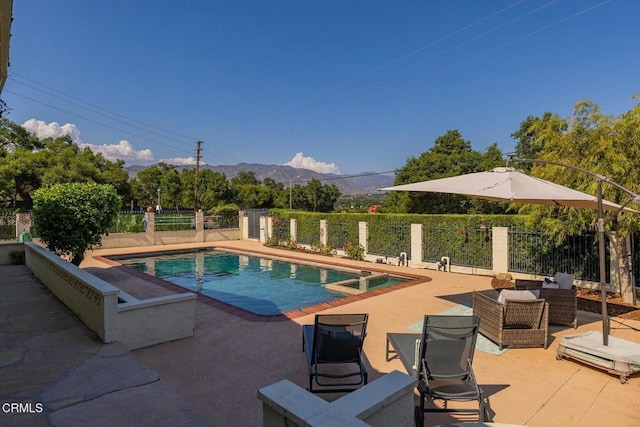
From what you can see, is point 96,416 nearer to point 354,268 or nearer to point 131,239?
point 354,268

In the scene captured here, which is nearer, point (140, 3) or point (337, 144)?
point (140, 3)

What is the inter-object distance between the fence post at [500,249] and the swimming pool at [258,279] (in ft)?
9.59

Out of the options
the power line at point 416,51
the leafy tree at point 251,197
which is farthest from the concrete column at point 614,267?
the leafy tree at point 251,197

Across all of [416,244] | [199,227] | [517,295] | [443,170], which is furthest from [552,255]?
[443,170]

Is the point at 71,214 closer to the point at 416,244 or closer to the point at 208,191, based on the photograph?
the point at 416,244

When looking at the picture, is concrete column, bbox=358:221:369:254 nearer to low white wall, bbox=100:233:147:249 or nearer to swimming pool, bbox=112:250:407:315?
swimming pool, bbox=112:250:407:315

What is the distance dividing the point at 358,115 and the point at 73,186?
22223mm

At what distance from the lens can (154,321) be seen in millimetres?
5203

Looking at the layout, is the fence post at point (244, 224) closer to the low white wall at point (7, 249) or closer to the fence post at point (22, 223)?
the fence post at point (22, 223)

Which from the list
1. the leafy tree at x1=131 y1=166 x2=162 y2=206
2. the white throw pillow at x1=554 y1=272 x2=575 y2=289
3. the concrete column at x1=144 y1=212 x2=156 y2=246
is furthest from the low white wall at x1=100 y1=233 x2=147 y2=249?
the leafy tree at x1=131 y1=166 x2=162 y2=206

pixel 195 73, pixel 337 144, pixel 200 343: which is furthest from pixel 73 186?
pixel 337 144

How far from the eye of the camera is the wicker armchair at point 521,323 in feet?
16.9

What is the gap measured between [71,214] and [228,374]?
776 cm

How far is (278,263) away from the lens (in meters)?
15.4
